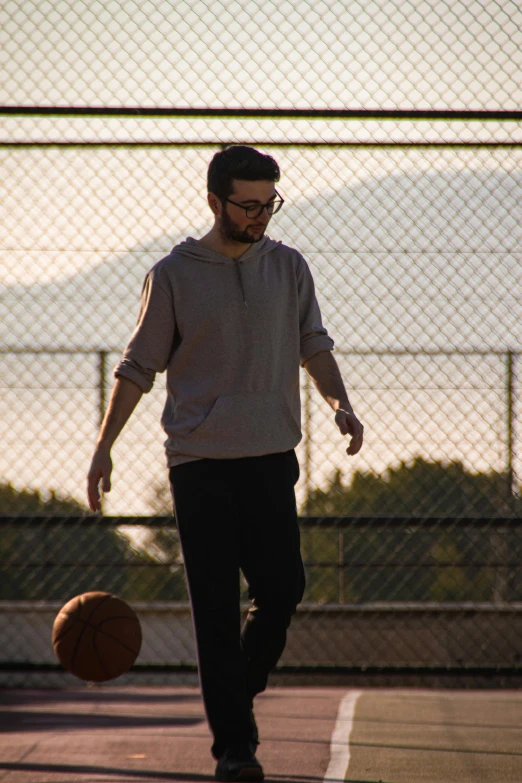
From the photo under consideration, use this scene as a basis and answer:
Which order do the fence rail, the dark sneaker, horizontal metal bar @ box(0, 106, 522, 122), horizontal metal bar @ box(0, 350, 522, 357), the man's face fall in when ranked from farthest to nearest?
1. the fence rail
2. horizontal metal bar @ box(0, 350, 522, 357)
3. horizontal metal bar @ box(0, 106, 522, 122)
4. the man's face
5. the dark sneaker

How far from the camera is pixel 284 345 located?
2572mm

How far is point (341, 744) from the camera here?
10.7 feet

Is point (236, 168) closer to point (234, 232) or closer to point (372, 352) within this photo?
point (234, 232)

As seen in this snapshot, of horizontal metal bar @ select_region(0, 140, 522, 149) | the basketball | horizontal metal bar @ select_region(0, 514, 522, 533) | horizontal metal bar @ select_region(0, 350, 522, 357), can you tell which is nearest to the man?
the basketball

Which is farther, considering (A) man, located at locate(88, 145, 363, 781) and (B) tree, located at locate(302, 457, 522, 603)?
(B) tree, located at locate(302, 457, 522, 603)

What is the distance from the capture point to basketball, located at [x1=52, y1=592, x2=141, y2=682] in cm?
327

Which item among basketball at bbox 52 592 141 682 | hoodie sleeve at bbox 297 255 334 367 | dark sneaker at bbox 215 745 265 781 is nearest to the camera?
dark sneaker at bbox 215 745 265 781

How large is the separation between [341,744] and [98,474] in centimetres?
148

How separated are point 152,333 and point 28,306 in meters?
1.94

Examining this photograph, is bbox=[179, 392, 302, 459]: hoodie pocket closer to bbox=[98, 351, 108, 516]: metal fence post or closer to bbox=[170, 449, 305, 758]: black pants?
bbox=[170, 449, 305, 758]: black pants

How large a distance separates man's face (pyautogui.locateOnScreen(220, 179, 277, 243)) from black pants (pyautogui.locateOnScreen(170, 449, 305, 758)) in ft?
1.90

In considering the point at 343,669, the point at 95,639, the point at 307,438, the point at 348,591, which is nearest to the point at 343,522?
the point at 343,669

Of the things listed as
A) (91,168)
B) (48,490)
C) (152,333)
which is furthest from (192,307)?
(48,490)

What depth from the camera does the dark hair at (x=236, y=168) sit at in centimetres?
246
